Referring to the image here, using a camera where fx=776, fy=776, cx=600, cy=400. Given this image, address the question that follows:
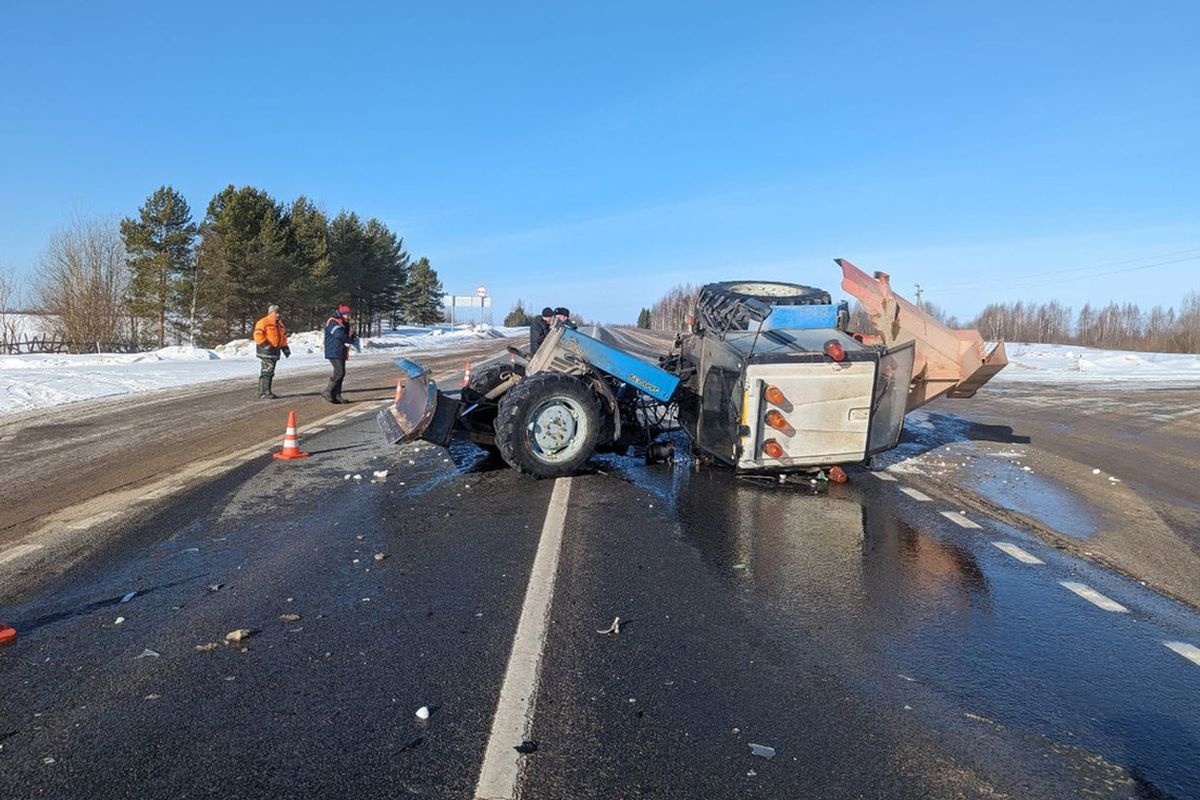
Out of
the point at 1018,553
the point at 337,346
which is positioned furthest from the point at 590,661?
the point at 337,346

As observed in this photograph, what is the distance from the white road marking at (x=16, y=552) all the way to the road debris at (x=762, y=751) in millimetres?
4656

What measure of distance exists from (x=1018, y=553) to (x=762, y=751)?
364 cm

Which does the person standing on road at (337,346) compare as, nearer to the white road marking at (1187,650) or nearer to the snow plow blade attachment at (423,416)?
the snow plow blade attachment at (423,416)

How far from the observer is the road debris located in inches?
108

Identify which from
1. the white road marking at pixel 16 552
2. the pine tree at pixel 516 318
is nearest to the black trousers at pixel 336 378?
the white road marking at pixel 16 552

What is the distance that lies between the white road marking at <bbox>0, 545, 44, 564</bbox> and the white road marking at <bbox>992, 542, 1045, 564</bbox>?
21.6 feet

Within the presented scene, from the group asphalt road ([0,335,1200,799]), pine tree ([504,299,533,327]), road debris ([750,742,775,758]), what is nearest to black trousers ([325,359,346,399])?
asphalt road ([0,335,1200,799])

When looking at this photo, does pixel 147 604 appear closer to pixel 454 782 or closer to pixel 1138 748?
pixel 454 782

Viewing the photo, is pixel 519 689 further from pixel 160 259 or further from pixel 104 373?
pixel 160 259

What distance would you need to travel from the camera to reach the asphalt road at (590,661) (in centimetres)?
266

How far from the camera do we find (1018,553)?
217 inches

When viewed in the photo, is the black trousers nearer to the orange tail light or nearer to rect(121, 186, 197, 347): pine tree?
the orange tail light

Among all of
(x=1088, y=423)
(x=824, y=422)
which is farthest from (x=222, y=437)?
(x=1088, y=423)

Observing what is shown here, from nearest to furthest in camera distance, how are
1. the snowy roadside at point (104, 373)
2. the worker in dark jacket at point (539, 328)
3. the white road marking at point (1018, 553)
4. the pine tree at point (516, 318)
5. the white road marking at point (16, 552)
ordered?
the white road marking at point (16, 552) < the white road marking at point (1018, 553) < the worker in dark jacket at point (539, 328) < the snowy roadside at point (104, 373) < the pine tree at point (516, 318)
